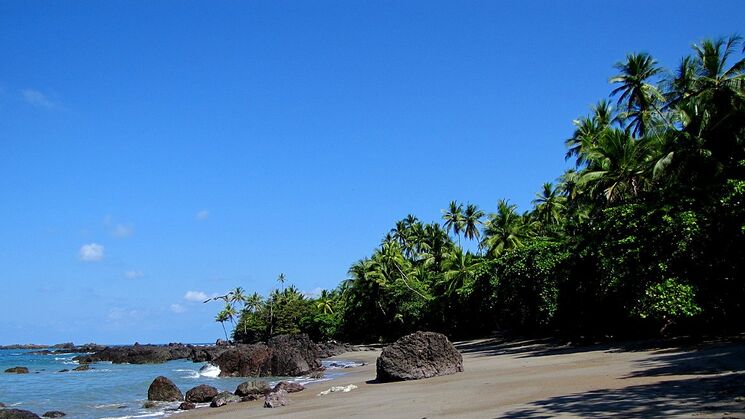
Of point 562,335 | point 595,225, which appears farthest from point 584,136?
point 595,225

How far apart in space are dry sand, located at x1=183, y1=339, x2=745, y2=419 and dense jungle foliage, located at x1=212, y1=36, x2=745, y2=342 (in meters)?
2.31

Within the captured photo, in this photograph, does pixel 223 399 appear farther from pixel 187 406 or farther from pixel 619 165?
pixel 619 165

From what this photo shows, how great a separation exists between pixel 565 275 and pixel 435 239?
43.6m

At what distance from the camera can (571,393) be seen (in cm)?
962

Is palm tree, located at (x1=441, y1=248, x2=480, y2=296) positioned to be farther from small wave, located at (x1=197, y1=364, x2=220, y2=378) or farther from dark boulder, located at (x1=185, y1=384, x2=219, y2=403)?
dark boulder, located at (x1=185, y1=384, x2=219, y2=403)

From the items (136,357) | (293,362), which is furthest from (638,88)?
(136,357)

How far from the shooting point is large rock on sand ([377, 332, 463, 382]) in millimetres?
16891

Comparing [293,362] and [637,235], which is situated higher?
[637,235]

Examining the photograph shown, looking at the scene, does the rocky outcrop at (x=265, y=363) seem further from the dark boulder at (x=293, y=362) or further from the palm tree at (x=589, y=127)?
the palm tree at (x=589, y=127)

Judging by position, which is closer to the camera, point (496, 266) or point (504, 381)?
point (504, 381)

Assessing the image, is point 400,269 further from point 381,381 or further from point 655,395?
point 655,395

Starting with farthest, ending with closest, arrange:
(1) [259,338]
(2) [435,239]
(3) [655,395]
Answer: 1. (1) [259,338]
2. (2) [435,239]
3. (3) [655,395]

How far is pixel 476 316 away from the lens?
47.3 metres

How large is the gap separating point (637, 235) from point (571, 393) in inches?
445
